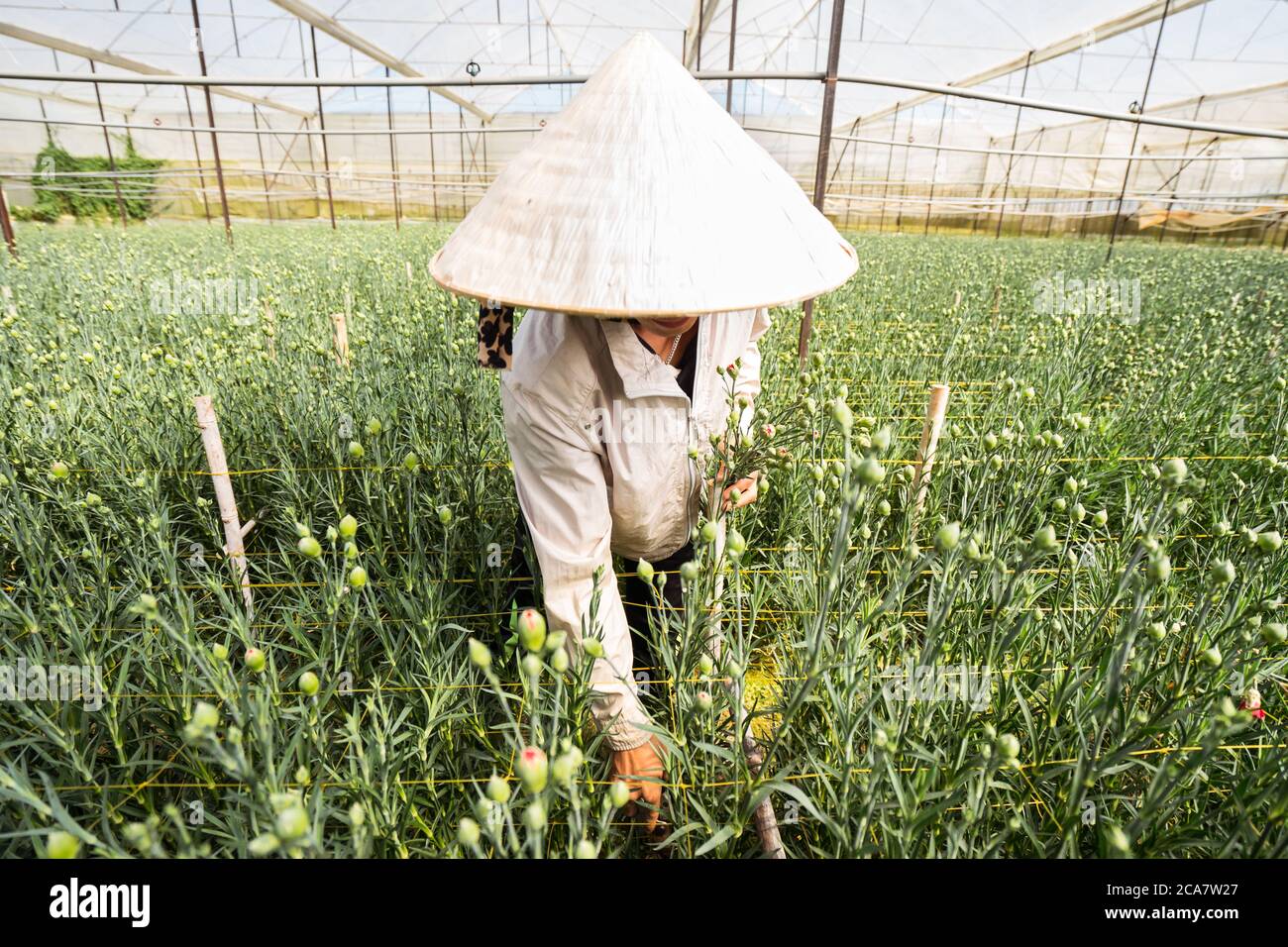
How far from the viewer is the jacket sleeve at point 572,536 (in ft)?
3.68

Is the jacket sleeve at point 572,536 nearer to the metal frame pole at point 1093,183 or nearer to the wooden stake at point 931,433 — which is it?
the wooden stake at point 931,433

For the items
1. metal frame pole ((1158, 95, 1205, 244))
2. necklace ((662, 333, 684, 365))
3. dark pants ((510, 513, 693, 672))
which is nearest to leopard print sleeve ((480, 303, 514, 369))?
necklace ((662, 333, 684, 365))

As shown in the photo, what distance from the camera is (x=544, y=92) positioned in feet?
55.5

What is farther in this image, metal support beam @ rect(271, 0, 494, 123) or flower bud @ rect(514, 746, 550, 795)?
metal support beam @ rect(271, 0, 494, 123)

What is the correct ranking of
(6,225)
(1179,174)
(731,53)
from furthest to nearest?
(1179,174), (6,225), (731,53)

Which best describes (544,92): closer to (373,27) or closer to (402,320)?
(373,27)

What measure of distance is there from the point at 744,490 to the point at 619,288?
0.80m

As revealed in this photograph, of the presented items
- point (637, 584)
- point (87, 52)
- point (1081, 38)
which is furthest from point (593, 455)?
point (87, 52)

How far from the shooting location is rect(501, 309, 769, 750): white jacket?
3.71 ft

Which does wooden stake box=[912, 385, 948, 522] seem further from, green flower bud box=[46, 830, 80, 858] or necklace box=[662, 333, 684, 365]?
green flower bud box=[46, 830, 80, 858]

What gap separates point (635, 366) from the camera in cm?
122

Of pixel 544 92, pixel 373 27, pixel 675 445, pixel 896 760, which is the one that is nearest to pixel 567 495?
pixel 675 445

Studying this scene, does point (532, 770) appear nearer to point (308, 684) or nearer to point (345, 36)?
point (308, 684)

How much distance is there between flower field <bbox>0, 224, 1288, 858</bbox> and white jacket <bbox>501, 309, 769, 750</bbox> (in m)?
0.10
